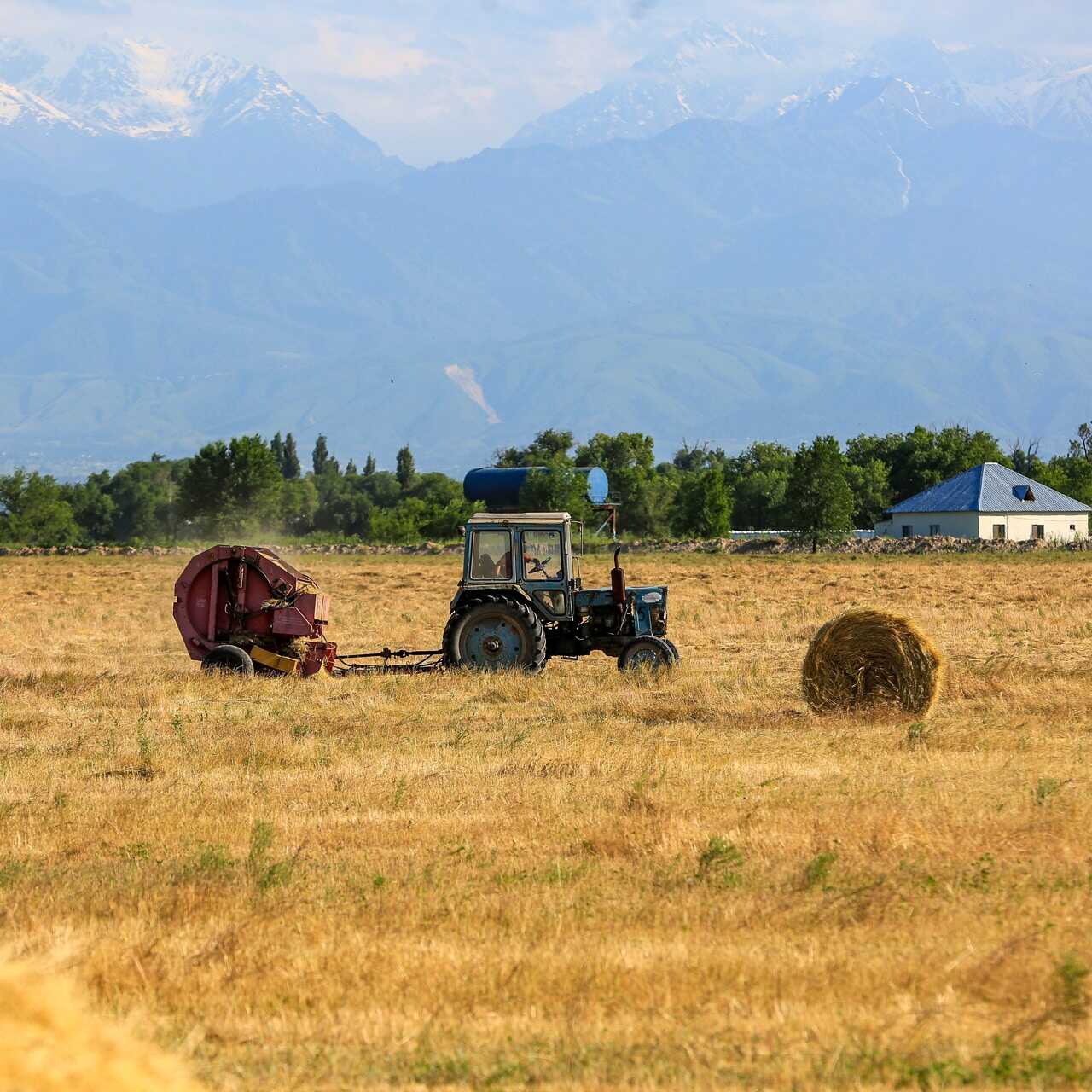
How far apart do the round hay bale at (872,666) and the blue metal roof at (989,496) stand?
60440 mm

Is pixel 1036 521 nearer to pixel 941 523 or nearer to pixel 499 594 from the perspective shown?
pixel 941 523

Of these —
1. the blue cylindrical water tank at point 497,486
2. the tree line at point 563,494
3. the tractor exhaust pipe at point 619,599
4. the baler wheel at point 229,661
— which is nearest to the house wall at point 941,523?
the tree line at point 563,494

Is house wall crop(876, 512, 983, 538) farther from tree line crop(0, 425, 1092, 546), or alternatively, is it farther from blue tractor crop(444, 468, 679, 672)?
blue tractor crop(444, 468, 679, 672)

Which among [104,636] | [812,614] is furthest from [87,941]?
[812,614]

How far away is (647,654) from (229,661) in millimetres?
4861

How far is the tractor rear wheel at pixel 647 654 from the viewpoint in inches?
726

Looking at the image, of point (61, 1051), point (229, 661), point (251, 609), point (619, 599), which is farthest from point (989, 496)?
point (61, 1051)

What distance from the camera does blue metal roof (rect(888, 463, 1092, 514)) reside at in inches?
2928

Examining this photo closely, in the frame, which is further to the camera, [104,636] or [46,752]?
[104,636]

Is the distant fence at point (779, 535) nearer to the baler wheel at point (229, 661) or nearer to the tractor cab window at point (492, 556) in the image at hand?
the tractor cab window at point (492, 556)

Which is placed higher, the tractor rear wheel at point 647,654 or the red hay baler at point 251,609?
the red hay baler at point 251,609

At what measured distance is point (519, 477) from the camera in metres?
62.9

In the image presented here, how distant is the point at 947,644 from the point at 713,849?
13761mm

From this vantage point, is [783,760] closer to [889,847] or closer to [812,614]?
[889,847]
